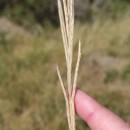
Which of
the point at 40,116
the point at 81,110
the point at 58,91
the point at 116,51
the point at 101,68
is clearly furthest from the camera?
the point at 116,51

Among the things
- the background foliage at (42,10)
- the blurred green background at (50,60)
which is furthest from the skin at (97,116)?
the background foliage at (42,10)

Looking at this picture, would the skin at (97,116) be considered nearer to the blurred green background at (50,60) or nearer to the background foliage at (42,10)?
the blurred green background at (50,60)

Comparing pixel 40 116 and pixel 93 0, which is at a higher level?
pixel 40 116

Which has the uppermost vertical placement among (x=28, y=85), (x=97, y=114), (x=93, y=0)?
(x=97, y=114)

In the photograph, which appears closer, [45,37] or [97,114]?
[97,114]

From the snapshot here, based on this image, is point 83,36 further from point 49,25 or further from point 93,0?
point 93,0

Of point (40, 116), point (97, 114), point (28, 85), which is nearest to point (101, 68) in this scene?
point (28, 85)
